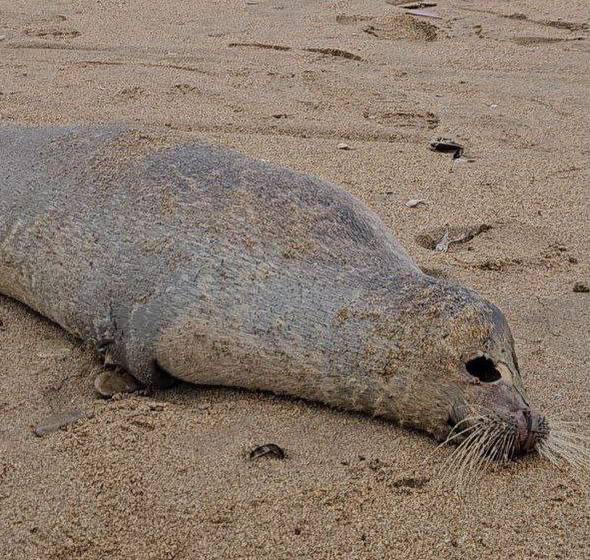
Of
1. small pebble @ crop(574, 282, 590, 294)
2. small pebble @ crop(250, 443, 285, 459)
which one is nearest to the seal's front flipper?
small pebble @ crop(250, 443, 285, 459)

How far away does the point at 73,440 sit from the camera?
320cm

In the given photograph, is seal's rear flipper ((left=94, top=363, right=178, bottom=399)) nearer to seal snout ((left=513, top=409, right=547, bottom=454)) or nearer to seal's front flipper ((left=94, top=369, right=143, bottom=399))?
seal's front flipper ((left=94, top=369, right=143, bottom=399))

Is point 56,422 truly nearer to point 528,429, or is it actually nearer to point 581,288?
point 528,429

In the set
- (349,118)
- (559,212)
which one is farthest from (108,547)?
(349,118)

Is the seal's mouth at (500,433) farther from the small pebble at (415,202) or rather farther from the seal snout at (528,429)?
the small pebble at (415,202)

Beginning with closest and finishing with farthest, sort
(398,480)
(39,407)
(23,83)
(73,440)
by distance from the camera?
(398,480) → (73,440) → (39,407) → (23,83)

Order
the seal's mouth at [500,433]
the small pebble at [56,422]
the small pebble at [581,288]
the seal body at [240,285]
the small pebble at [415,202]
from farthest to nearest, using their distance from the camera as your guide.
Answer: the small pebble at [415,202] → the small pebble at [581,288] → the small pebble at [56,422] → the seal body at [240,285] → the seal's mouth at [500,433]

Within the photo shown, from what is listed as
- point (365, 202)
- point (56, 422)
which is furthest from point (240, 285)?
point (365, 202)

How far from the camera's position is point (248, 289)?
332cm

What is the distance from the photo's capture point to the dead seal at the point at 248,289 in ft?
9.89

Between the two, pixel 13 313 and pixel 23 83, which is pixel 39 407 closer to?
pixel 13 313

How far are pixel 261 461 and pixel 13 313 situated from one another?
4.86 feet

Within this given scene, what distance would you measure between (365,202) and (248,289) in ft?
6.58

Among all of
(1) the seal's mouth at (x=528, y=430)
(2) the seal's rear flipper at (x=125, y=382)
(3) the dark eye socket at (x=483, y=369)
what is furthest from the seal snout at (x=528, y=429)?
(2) the seal's rear flipper at (x=125, y=382)
